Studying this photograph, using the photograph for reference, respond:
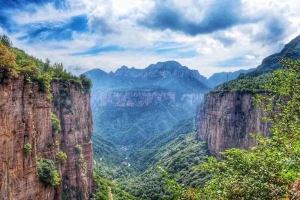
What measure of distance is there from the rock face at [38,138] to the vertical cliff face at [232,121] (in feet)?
118

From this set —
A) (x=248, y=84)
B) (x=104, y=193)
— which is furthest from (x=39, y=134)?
(x=248, y=84)

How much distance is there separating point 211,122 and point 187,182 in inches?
975

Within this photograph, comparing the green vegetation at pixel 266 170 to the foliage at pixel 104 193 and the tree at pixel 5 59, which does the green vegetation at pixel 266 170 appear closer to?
the tree at pixel 5 59

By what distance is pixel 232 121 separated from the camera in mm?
82062

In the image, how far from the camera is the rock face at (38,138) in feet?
99.2

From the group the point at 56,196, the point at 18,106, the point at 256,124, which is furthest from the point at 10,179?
the point at 256,124

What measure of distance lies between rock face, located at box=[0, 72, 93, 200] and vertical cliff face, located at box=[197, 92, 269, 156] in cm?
3591

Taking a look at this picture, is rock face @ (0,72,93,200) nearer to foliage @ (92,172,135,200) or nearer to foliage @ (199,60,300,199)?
foliage @ (92,172,135,200)

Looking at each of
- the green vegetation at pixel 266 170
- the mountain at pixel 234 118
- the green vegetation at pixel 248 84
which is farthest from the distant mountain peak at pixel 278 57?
the green vegetation at pixel 266 170

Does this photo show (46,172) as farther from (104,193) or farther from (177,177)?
(177,177)

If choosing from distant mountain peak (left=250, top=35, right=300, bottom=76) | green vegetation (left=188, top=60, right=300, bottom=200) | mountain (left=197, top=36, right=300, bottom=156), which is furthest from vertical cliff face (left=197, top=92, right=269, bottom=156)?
green vegetation (left=188, top=60, right=300, bottom=200)

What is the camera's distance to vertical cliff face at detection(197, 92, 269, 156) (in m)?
70.1

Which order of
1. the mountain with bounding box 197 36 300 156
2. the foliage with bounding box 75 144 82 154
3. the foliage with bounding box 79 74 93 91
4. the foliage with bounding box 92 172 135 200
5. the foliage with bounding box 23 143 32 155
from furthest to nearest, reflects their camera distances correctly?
the mountain with bounding box 197 36 300 156
the foliage with bounding box 79 74 93 91
the foliage with bounding box 92 172 135 200
the foliage with bounding box 75 144 82 154
the foliage with bounding box 23 143 32 155

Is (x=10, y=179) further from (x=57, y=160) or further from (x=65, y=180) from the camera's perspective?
(x=65, y=180)
